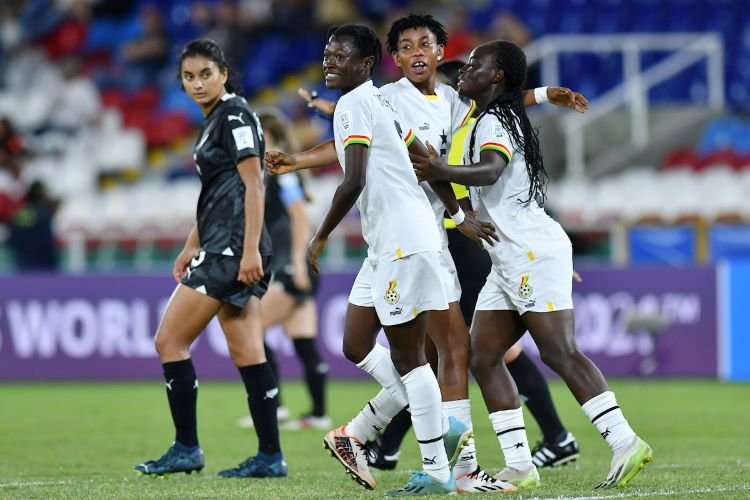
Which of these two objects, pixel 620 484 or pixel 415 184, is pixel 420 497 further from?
pixel 415 184

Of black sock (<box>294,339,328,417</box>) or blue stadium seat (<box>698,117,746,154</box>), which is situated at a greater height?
blue stadium seat (<box>698,117,746,154</box>)

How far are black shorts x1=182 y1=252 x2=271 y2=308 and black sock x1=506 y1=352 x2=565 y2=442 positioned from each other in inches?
65.1

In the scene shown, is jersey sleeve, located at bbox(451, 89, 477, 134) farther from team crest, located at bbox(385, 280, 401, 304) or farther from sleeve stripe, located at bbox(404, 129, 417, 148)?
team crest, located at bbox(385, 280, 401, 304)

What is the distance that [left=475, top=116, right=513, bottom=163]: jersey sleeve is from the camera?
19.4ft

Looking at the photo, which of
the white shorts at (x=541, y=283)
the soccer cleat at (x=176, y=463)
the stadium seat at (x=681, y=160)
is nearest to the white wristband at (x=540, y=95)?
the white shorts at (x=541, y=283)

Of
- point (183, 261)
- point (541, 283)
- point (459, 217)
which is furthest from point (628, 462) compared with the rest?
point (183, 261)

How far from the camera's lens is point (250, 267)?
647cm

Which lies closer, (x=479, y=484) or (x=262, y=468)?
(x=479, y=484)

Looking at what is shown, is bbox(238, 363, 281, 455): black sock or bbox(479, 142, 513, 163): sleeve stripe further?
bbox(238, 363, 281, 455): black sock

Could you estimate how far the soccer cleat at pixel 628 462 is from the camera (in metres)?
5.81

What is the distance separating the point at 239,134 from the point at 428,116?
939mm

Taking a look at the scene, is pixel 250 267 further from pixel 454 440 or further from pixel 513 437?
pixel 513 437

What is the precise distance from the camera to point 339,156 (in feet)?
19.3

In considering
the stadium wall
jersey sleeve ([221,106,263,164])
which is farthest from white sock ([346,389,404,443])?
the stadium wall
